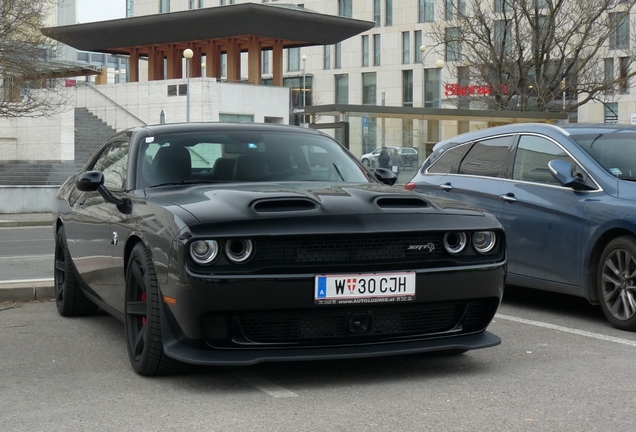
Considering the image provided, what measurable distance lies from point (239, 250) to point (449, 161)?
4.92m

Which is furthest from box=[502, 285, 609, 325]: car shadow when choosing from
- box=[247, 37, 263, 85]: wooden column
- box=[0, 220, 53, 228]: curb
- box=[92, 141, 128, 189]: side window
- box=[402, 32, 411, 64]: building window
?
box=[402, 32, 411, 64]: building window

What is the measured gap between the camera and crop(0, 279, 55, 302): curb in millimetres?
9188

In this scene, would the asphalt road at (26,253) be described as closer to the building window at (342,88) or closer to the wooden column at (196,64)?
the wooden column at (196,64)

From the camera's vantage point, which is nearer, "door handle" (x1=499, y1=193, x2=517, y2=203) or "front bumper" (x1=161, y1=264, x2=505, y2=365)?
"front bumper" (x1=161, y1=264, x2=505, y2=365)

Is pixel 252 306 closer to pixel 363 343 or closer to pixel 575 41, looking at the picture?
pixel 363 343

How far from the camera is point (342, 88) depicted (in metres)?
86.7

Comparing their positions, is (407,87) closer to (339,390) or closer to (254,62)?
(254,62)

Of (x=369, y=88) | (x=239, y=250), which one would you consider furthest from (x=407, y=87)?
(x=239, y=250)

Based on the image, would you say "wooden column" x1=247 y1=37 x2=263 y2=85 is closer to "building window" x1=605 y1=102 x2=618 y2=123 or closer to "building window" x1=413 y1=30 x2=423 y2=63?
"building window" x1=413 y1=30 x2=423 y2=63

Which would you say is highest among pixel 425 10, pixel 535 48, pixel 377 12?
pixel 377 12

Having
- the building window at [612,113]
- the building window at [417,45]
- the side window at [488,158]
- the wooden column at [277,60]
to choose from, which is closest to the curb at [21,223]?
the side window at [488,158]

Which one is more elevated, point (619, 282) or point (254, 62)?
point (254, 62)

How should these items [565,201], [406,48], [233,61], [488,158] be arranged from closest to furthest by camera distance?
[565,201], [488,158], [233,61], [406,48]

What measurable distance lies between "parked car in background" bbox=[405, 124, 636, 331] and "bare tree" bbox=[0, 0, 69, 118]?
87.7 ft
